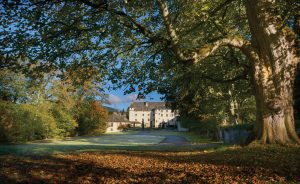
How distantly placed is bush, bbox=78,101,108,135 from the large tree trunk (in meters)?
52.5

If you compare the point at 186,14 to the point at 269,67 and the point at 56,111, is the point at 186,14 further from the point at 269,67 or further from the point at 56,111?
the point at 56,111

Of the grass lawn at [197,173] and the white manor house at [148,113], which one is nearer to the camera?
the grass lawn at [197,173]

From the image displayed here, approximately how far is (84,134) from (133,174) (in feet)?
191

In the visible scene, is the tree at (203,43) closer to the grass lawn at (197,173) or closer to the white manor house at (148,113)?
the grass lawn at (197,173)

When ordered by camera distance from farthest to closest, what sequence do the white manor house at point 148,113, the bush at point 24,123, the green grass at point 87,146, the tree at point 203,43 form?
the white manor house at point 148,113, the bush at point 24,123, the green grass at point 87,146, the tree at point 203,43

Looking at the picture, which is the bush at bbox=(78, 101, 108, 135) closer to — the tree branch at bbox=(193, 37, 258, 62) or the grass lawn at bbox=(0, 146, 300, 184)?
the tree branch at bbox=(193, 37, 258, 62)

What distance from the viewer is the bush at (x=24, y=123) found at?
34.4m

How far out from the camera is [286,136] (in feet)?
48.2

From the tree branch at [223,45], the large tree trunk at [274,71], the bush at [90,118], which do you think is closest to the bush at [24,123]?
the bush at [90,118]

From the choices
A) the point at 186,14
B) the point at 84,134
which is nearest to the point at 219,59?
the point at 186,14

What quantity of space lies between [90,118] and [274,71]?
55.7m

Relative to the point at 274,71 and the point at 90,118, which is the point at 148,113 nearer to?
the point at 90,118

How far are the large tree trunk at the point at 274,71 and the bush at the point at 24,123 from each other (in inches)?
1099

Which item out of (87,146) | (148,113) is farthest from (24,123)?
(148,113)
